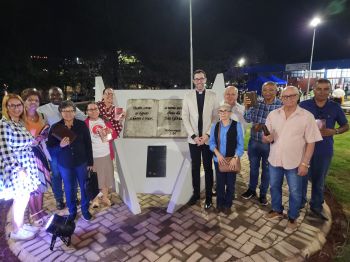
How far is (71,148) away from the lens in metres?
3.81

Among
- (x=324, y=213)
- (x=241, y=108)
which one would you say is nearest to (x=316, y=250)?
(x=324, y=213)

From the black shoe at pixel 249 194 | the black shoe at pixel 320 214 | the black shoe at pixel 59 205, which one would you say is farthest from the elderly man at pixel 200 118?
the black shoe at pixel 59 205

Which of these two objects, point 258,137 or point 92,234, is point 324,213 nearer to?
point 258,137

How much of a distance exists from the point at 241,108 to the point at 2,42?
24.3 m

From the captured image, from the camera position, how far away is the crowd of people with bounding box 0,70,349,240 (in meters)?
3.48

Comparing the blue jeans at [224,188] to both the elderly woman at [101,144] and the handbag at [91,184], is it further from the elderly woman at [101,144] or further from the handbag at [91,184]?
the handbag at [91,184]

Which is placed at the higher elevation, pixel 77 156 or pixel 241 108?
pixel 241 108

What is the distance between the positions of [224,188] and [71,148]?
2408 mm

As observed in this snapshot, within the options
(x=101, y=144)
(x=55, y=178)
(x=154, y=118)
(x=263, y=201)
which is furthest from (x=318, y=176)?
(x=55, y=178)

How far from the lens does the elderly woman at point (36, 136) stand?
13.0 ft

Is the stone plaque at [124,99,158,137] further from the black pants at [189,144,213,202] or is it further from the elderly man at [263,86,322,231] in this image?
the elderly man at [263,86,322,231]

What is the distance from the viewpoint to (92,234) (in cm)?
381

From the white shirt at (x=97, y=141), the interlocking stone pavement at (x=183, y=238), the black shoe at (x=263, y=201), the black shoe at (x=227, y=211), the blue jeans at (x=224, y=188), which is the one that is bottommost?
the interlocking stone pavement at (x=183, y=238)

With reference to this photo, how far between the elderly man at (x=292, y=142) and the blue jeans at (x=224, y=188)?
64cm
